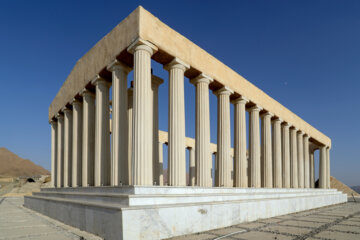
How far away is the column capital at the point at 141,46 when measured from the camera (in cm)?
1532

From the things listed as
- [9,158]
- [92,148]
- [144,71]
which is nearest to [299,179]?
[92,148]

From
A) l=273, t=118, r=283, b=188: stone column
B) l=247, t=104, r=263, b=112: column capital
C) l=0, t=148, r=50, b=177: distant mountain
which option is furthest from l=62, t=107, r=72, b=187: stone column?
l=0, t=148, r=50, b=177: distant mountain

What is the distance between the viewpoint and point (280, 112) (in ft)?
105

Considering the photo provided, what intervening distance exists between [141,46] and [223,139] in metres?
9.72

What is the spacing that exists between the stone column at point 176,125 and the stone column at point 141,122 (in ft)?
6.36

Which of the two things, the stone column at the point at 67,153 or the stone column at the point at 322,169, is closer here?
the stone column at the point at 67,153

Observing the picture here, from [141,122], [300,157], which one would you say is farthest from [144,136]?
[300,157]

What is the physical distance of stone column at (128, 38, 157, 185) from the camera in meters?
14.4

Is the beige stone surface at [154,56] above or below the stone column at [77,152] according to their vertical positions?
above

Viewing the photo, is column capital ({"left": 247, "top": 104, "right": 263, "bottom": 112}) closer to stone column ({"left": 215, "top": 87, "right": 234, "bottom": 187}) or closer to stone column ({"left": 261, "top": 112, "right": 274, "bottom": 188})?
stone column ({"left": 261, "top": 112, "right": 274, "bottom": 188})

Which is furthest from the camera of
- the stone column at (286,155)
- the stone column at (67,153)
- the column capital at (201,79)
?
the stone column at (286,155)

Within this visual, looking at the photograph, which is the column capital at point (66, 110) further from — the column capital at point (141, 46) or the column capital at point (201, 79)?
the column capital at point (141, 46)

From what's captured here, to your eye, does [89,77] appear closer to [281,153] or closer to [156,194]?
[156,194]

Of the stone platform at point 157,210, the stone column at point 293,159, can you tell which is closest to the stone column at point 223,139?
the stone platform at point 157,210
